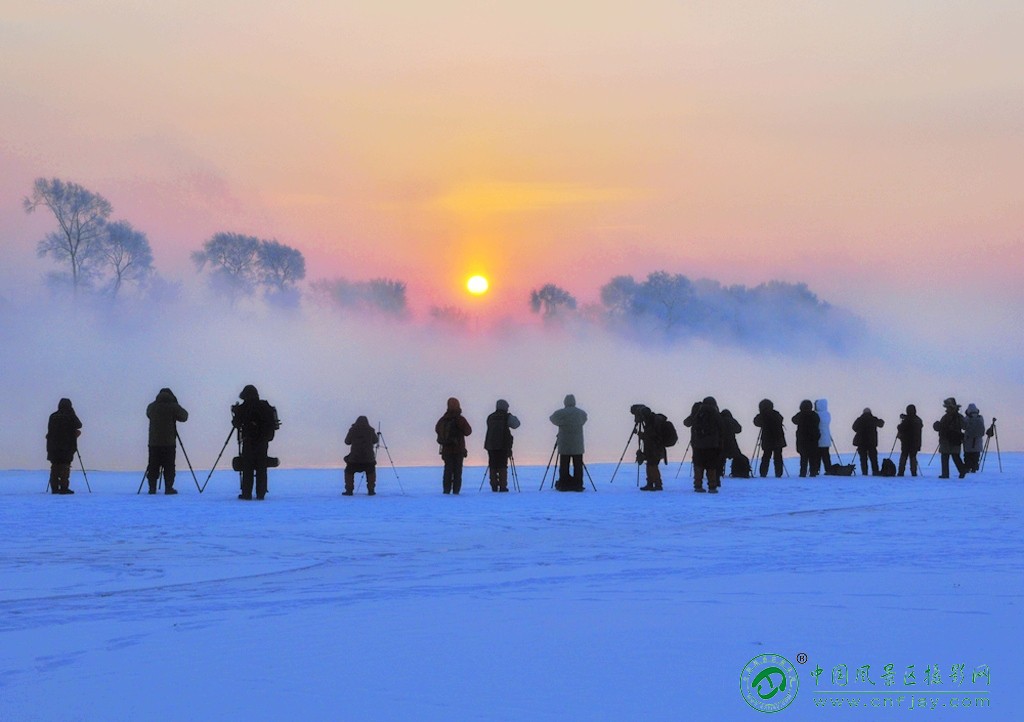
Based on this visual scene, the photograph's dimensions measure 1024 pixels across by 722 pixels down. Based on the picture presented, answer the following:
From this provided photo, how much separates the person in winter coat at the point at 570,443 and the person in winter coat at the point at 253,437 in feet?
17.3

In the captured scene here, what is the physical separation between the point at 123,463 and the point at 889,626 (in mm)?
36076

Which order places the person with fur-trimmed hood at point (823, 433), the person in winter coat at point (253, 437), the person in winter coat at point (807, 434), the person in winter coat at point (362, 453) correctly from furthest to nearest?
1. the person with fur-trimmed hood at point (823, 433)
2. the person in winter coat at point (807, 434)
3. the person in winter coat at point (362, 453)
4. the person in winter coat at point (253, 437)

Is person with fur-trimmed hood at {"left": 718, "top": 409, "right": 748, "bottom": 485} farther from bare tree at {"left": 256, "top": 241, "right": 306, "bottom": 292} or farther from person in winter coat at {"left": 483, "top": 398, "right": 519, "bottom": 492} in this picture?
bare tree at {"left": 256, "top": 241, "right": 306, "bottom": 292}

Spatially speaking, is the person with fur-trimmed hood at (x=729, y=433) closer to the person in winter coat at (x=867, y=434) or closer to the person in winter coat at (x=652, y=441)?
the person in winter coat at (x=652, y=441)

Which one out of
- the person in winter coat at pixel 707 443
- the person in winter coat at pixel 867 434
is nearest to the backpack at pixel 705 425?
the person in winter coat at pixel 707 443

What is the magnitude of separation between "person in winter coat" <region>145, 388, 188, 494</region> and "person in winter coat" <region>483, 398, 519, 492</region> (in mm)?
5232

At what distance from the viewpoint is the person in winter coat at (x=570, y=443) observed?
25.0 m

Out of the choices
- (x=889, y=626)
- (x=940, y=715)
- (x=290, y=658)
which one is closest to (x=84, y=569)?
(x=290, y=658)

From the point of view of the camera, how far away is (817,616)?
866cm

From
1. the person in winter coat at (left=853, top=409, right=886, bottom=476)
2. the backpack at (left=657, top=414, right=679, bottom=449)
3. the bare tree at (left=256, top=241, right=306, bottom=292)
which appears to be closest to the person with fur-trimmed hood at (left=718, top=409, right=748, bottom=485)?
the backpack at (left=657, top=414, right=679, bottom=449)

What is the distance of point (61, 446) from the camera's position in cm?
2411

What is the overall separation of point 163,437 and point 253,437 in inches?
89.2

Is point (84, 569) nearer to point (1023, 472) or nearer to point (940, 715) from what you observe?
point (940, 715)

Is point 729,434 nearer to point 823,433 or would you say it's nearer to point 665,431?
point 665,431
